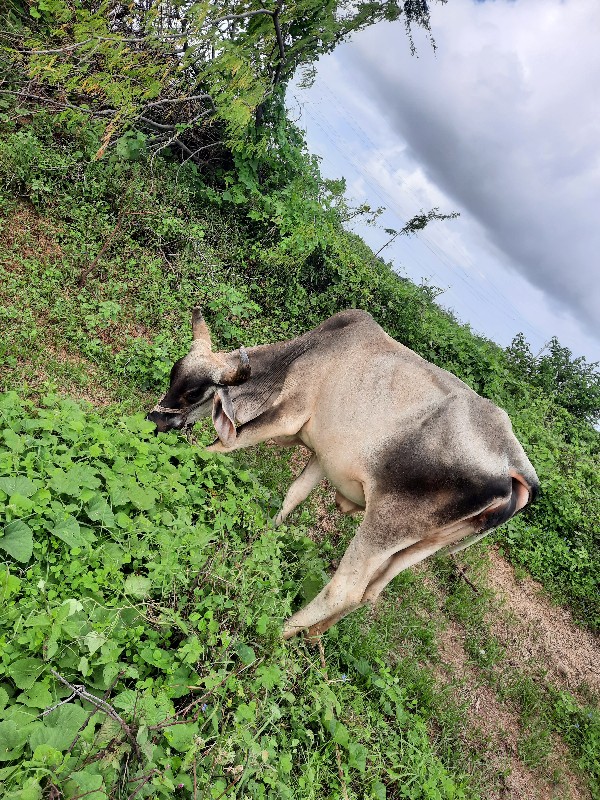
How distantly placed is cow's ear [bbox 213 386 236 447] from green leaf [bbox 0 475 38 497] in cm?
141

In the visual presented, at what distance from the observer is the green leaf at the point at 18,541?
2604 mm

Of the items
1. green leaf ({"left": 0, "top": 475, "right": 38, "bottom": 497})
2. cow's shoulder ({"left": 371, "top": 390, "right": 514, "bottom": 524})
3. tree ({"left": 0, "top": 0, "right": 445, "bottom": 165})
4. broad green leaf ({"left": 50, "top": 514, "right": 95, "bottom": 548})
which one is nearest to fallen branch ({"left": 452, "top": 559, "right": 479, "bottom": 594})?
cow's shoulder ({"left": 371, "top": 390, "right": 514, "bottom": 524})

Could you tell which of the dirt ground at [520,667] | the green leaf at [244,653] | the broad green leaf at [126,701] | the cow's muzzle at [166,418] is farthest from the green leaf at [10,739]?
the dirt ground at [520,667]

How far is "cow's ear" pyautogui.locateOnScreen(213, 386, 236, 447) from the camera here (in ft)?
13.1

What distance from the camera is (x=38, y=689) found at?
2225 mm

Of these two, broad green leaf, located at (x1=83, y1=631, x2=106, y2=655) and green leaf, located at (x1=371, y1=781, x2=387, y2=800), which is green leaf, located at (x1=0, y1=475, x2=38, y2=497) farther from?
green leaf, located at (x1=371, y1=781, x2=387, y2=800)

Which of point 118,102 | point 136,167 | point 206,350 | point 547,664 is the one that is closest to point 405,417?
point 206,350

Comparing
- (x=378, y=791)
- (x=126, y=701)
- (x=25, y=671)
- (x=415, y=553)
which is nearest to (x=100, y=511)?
(x=25, y=671)

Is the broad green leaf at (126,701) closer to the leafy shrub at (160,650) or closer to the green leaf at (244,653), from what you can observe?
the leafy shrub at (160,650)

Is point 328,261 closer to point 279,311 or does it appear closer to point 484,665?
point 279,311

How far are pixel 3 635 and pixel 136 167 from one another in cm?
653

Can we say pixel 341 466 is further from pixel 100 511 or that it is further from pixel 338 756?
pixel 338 756

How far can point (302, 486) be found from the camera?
171 inches

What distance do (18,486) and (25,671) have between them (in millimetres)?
963
